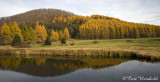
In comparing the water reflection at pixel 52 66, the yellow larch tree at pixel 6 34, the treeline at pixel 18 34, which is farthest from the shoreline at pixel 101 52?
the yellow larch tree at pixel 6 34

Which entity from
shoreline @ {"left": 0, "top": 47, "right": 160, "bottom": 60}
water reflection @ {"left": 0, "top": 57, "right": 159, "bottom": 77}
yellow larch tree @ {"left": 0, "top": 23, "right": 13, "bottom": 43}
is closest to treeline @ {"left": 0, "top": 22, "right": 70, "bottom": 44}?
yellow larch tree @ {"left": 0, "top": 23, "right": 13, "bottom": 43}

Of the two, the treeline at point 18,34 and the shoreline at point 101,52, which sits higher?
the treeline at point 18,34

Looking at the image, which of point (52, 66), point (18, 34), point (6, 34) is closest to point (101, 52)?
point (52, 66)

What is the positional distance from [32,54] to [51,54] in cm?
553

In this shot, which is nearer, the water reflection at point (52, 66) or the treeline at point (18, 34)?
the water reflection at point (52, 66)

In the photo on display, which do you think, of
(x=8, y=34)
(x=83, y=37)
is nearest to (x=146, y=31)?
(x=83, y=37)

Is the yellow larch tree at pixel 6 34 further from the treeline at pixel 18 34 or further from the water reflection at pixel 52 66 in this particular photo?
the water reflection at pixel 52 66

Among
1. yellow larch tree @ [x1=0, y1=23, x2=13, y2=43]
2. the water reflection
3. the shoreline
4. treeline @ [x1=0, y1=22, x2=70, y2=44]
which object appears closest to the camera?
the water reflection

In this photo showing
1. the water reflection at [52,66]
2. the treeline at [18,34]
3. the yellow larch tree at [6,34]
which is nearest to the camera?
the water reflection at [52,66]

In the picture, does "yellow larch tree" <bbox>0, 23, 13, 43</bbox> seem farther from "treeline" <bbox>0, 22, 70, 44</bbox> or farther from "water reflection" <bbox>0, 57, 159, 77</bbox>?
"water reflection" <bbox>0, 57, 159, 77</bbox>

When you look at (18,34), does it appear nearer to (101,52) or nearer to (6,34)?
(6,34)

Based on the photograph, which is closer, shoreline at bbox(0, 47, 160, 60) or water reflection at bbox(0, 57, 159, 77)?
water reflection at bbox(0, 57, 159, 77)

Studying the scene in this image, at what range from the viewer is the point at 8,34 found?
4741 centimetres

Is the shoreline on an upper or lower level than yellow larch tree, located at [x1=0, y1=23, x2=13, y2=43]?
lower
